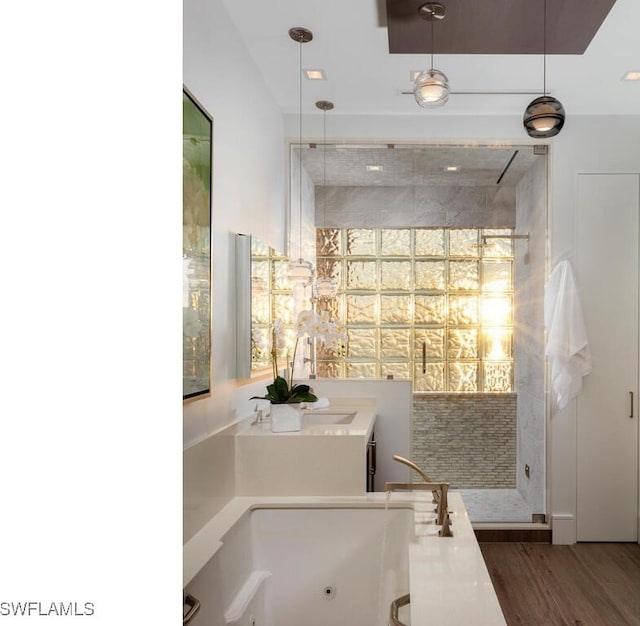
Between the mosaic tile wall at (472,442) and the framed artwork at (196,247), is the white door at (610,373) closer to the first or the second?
the mosaic tile wall at (472,442)

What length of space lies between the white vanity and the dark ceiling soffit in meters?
1.62

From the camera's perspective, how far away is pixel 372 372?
349 centimetres

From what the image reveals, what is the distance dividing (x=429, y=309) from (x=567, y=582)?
156 cm

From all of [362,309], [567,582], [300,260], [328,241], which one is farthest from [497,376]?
[300,260]

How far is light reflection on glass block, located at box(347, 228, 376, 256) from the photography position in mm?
3508

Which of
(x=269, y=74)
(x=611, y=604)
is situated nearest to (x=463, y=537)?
(x=611, y=604)

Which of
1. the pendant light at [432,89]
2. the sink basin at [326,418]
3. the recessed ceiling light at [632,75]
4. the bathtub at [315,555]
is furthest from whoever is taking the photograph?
the sink basin at [326,418]

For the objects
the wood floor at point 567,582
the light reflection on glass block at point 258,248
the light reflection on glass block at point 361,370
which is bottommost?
the wood floor at point 567,582

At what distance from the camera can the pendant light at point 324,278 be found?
11.1 feet

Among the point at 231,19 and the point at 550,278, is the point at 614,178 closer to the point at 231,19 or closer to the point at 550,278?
the point at 550,278

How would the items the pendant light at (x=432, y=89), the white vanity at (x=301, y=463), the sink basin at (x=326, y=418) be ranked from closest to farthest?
1. the pendant light at (x=432, y=89)
2. the white vanity at (x=301, y=463)
3. the sink basin at (x=326, y=418)

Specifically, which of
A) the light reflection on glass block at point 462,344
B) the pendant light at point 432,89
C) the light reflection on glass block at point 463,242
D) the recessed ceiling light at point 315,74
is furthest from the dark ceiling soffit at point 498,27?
the light reflection on glass block at point 462,344

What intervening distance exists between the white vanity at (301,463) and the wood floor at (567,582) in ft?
3.08
